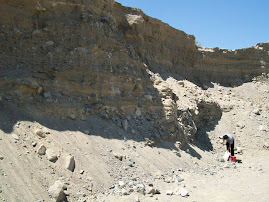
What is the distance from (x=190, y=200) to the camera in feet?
19.6

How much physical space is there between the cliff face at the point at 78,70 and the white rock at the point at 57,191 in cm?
171

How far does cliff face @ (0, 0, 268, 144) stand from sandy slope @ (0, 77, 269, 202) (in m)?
0.56

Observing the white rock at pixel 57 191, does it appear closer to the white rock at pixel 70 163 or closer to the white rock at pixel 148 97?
the white rock at pixel 70 163

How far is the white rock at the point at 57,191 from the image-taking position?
4941 millimetres

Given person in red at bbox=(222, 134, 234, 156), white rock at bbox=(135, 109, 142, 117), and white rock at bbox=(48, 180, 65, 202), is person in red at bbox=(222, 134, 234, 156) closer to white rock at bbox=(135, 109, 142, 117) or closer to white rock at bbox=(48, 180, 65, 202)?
white rock at bbox=(135, 109, 142, 117)

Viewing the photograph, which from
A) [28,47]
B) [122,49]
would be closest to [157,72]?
[122,49]

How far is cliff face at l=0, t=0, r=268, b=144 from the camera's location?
710cm

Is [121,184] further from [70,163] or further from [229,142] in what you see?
[229,142]

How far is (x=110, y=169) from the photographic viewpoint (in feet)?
21.3

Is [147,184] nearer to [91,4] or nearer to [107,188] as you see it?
[107,188]

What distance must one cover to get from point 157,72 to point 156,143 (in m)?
5.04

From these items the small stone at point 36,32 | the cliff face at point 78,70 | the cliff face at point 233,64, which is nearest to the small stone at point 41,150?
the cliff face at point 78,70

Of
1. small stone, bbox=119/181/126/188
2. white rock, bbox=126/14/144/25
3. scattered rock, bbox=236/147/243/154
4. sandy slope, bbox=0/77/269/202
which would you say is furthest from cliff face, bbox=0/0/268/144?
scattered rock, bbox=236/147/243/154

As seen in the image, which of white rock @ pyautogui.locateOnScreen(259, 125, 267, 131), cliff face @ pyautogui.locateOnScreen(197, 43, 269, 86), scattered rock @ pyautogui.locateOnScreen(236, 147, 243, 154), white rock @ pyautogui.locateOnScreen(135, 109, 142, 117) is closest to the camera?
white rock @ pyautogui.locateOnScreen(135, 109, 142, 117)
